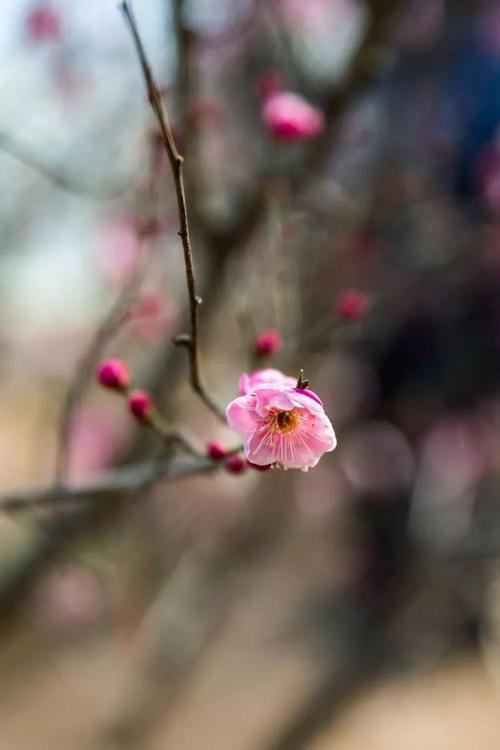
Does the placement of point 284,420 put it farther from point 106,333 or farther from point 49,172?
point 49,172

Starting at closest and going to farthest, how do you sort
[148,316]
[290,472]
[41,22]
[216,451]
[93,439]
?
[216,451] < [148,316] < [41,22] < [290,472] < [93,439]

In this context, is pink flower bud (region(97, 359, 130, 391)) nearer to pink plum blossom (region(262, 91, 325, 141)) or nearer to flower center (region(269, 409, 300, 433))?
flower center (region(269, 409, 300, 433))

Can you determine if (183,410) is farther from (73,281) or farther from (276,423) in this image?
(276,423)

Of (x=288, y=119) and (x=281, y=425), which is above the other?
(x=288, y=119)

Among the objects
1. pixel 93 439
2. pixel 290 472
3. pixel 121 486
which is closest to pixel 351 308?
pixel 121 486

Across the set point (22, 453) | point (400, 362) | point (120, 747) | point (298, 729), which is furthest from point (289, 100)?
point (22, 453)

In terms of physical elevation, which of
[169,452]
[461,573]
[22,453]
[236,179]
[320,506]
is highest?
[22,453]

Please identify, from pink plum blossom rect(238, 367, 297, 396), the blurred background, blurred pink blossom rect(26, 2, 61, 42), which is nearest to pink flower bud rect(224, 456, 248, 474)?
pink plum blossom rect(238, 367, 297, 396)

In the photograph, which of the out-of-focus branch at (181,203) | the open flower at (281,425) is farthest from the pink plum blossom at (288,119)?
the open flower at (281,425)
